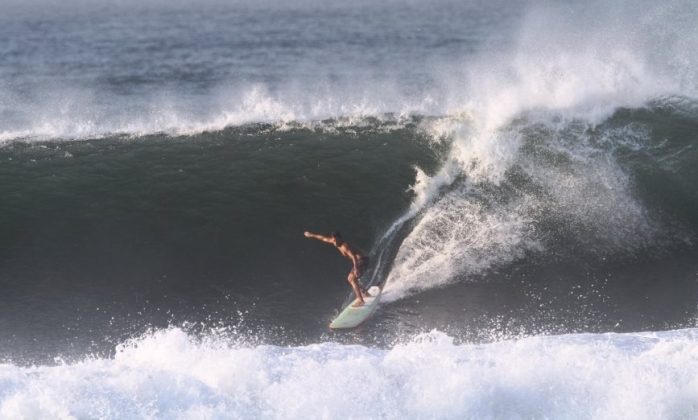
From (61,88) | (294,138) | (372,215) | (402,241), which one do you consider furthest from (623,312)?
(61,88)

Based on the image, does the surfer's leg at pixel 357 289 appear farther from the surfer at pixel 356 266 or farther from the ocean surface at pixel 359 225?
the ocean surface at pixel 359 225

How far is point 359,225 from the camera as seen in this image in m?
20.8

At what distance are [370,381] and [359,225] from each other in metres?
5.94

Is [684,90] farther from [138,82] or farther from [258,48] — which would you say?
[138,82]

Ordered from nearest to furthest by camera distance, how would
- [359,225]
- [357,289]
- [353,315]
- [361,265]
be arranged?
[353,315], [357,289], [361,265], [359,225]

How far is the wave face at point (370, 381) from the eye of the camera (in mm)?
15156

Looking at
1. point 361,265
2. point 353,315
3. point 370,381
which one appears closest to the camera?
point 370,381

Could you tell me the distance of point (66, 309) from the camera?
1802 centimetres

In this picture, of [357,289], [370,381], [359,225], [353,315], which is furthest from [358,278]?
[359,225]

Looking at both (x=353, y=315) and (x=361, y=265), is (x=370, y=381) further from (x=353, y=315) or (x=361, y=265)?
(x=361, y=265)

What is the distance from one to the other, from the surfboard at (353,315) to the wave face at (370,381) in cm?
70

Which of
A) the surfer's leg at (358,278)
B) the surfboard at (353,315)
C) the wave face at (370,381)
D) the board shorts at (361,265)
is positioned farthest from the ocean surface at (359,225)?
the board shorts at (361,265)

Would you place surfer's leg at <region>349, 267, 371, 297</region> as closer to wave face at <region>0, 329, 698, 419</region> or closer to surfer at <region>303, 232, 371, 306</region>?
surfer at <region>303, 232, 371, 306</region>

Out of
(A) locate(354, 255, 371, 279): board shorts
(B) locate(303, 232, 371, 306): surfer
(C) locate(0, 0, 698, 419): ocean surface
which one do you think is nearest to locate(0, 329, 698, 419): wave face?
(C) locate(0, 0, 698, 419): ocean surface
